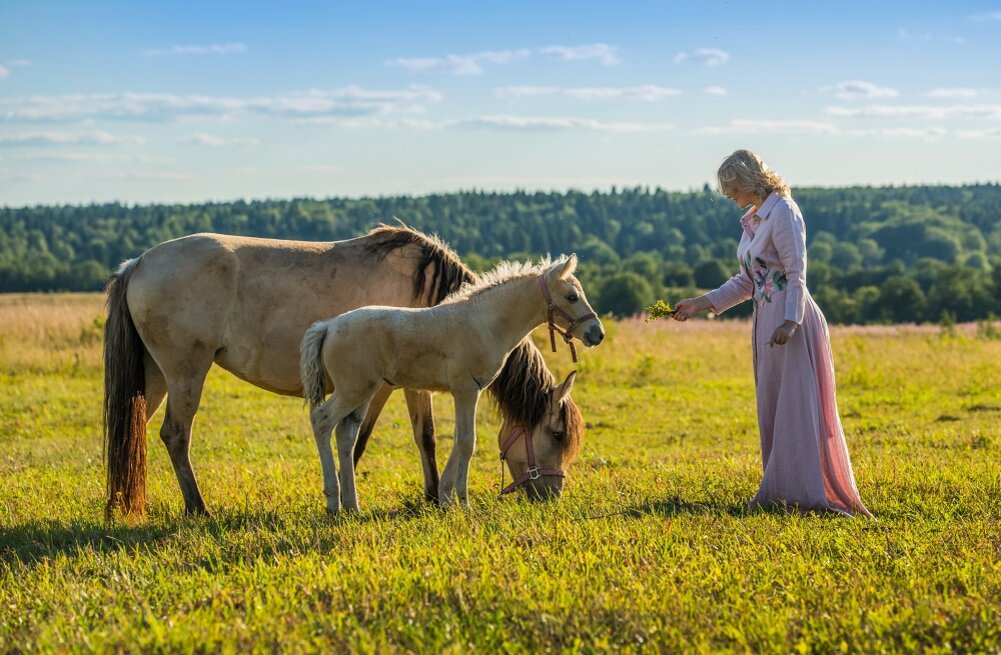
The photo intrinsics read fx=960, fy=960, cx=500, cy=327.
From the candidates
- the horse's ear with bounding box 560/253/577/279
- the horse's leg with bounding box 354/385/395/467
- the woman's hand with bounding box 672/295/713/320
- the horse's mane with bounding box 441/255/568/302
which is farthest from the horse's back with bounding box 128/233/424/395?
the woman's hand with bounding box 672/295/713/320

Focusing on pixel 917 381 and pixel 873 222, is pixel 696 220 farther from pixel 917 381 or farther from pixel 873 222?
pixel 917 381

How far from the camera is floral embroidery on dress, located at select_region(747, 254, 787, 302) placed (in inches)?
256

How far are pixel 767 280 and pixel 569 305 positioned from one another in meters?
1.39

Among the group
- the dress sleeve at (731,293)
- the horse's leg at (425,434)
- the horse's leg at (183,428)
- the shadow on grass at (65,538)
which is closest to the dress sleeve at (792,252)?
the dress sleeve at (731,293)

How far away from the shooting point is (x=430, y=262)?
7.64 meters

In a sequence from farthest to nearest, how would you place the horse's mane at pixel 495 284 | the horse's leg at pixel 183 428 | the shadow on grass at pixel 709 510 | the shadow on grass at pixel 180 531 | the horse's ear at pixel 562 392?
the horse's leg at pixel 183 428 → the horse's ear at pixel 562 392 → the horse's mane at pixel 495 284 → the shadow on grass at pixel 709 510 → the shadow on grass at pixel 180 531

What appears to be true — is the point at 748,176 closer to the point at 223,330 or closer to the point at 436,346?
the point at 436,346

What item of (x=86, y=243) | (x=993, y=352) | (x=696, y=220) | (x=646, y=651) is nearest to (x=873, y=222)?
(x=696, y=220)

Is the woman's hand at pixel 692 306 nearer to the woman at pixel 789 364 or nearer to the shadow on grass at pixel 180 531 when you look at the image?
the woman at pixel 789 364

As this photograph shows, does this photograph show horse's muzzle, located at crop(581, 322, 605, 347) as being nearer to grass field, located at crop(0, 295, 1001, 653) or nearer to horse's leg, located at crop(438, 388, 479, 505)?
horse's leg, located at crop(438, 388, 479, 505)

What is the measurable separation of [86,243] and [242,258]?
386 feet

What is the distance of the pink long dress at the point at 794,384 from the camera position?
6.33m

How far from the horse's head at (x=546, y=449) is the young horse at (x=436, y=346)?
30.0 inches

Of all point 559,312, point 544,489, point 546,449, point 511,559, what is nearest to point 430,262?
point 559,312
